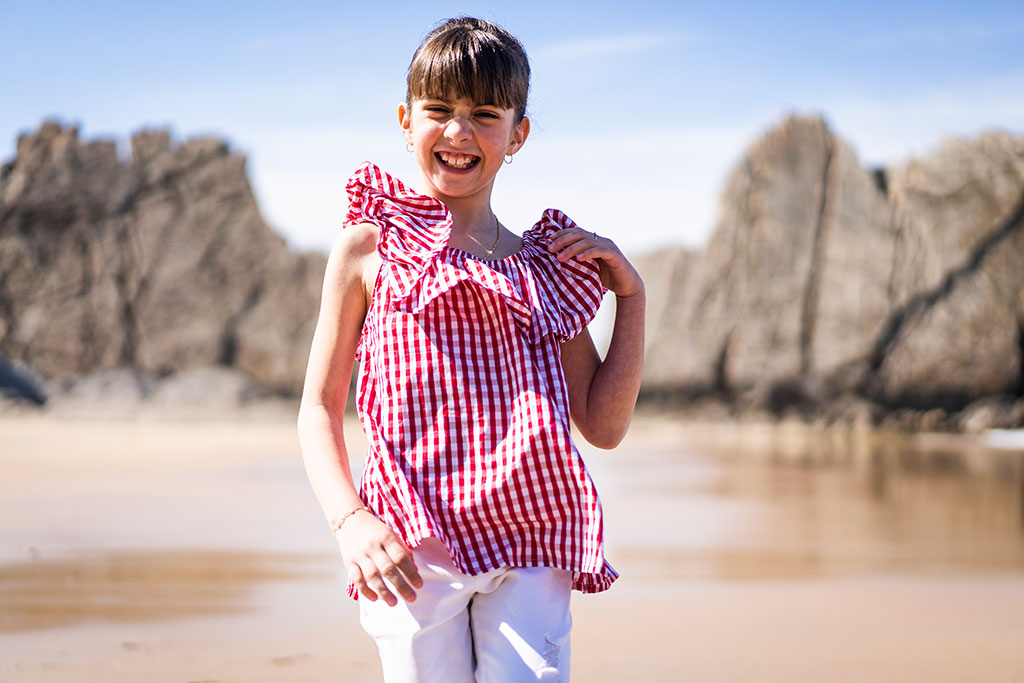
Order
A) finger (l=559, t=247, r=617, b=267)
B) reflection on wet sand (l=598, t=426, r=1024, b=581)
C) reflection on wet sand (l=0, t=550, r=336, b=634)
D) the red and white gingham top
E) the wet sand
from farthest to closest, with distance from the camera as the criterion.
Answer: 1. reflection on wet sand (l=598, t=426, r=1024, b=581)
2. reflection on wet sand (l=0, t=550, r=336, b=634)
3. the wet sand
4. finger (l=559, t=247, r=617, b=267)
5. the red and white gingham top

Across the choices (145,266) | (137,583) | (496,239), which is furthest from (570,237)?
(145,266)

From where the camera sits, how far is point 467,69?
1.50 metres

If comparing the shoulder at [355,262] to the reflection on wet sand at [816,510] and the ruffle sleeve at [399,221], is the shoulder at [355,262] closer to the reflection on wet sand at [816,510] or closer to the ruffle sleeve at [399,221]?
the ruffle sleeve at [399,221]

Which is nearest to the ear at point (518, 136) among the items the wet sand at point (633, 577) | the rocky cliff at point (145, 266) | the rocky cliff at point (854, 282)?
the wet sand at point (633, 577)

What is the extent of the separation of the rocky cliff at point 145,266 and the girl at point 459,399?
42.4 feet

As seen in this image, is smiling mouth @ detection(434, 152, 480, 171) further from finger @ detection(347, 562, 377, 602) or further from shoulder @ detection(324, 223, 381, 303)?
finger @ detection(347, 562, 377, 602)

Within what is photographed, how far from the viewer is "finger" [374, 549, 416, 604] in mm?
1330

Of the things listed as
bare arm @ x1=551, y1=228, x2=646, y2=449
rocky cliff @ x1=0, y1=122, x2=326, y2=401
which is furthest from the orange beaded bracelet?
rocky cliff @ x1=0, y1=122, x2=326, y2=401

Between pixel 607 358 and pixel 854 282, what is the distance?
1263 centimetres

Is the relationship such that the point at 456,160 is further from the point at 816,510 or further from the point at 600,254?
the point at 816,510

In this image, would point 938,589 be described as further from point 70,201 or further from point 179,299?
point 70,201

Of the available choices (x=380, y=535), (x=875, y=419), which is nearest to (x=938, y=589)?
(x=380, y=535)

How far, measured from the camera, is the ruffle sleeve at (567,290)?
1566 millimetres

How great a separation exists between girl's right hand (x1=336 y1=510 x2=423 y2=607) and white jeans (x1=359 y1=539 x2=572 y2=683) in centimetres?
7
